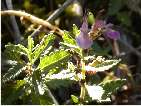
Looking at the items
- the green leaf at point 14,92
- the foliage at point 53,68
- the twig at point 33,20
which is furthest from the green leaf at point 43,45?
the twig at point 33,20

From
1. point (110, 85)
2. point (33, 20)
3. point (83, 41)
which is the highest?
point (33, 20)

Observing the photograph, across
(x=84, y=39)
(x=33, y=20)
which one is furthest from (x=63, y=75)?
(x=33, y=20)

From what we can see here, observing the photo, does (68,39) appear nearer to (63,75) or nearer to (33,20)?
(63,75)

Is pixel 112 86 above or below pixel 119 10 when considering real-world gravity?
below

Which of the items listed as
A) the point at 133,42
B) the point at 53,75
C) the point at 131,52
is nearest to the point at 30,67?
the point at 53,75

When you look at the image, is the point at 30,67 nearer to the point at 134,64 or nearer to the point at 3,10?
the point at 3,10

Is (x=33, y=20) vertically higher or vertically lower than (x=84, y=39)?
higher

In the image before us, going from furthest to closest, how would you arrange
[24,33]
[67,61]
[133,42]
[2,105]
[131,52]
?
[133,42] < [131,52] < [24,33] < [2,105] < [67,61]
